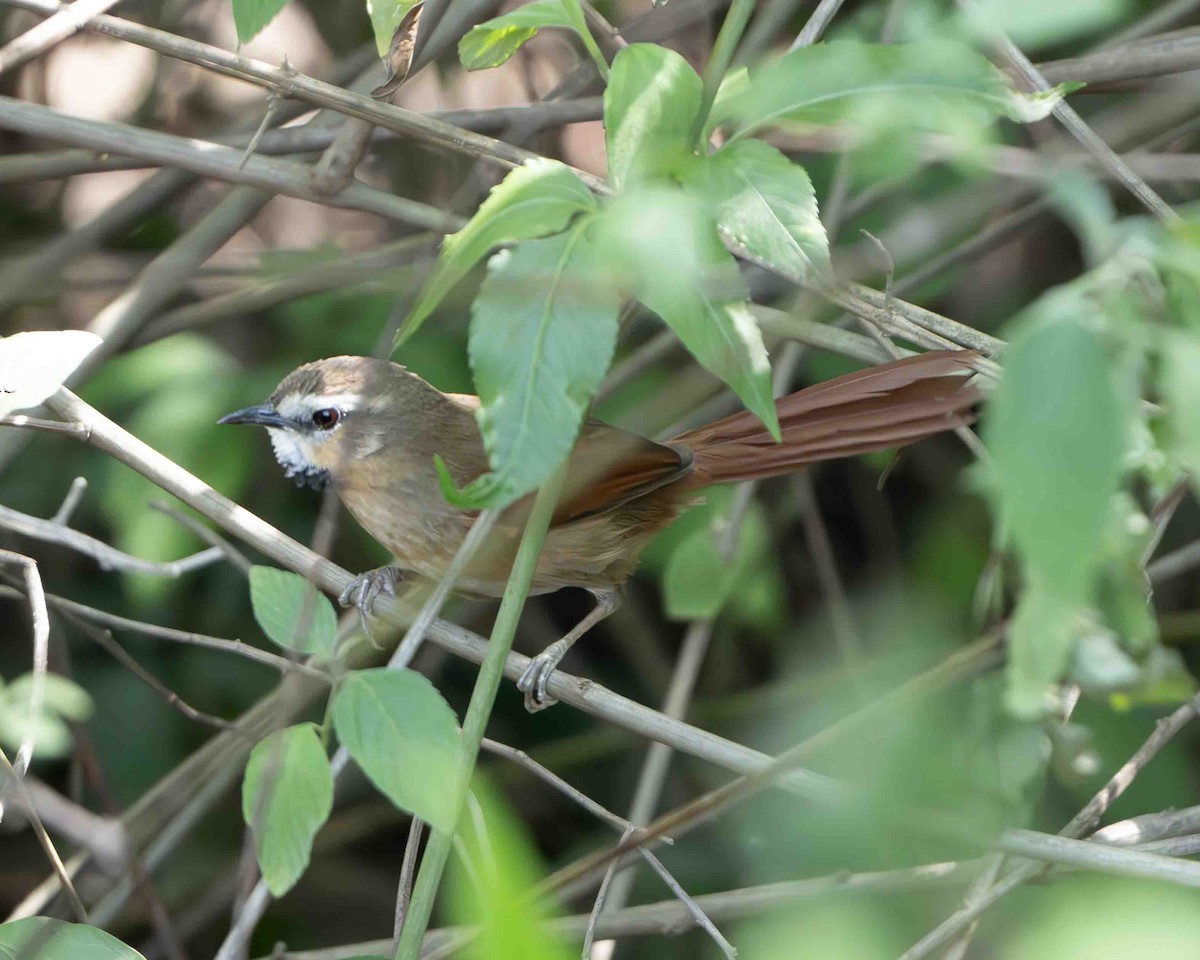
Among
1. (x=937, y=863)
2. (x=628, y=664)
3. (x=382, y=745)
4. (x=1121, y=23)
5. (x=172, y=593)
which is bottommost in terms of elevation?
(x=628, y=664)

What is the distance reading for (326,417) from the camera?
2566 mm

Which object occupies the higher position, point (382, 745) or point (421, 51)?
point (421, 51)

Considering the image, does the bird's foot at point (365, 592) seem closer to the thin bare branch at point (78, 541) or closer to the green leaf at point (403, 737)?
the thin bare branch at point (78, 541)

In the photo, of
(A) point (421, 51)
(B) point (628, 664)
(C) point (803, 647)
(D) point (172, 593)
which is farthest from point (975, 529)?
(D) point (172, 593)

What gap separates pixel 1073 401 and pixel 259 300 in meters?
1.89

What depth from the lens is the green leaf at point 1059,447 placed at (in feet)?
2.38

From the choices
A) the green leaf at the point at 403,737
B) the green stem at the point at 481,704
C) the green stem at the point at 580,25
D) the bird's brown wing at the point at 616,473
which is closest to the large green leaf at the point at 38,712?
the green stem at the point at 481,704

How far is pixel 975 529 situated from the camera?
3.01 meters

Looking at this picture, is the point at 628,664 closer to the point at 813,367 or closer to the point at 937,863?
the point at 813,367

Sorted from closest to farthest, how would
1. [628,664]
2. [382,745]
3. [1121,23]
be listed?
[382,745]
[1121,23]
[628,664]

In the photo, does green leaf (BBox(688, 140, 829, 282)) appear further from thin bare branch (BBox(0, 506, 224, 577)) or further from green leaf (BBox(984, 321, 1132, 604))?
thin bare branch (BBox(0, 506, 224, 577))

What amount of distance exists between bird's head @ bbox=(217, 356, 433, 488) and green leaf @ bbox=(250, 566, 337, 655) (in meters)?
1.22

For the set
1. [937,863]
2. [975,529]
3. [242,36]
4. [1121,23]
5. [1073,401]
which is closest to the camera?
[1073,401]

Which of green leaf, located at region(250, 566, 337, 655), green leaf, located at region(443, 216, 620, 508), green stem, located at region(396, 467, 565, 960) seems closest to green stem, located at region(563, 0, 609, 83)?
green leaf, located at region(443, 216, 620, 508)
